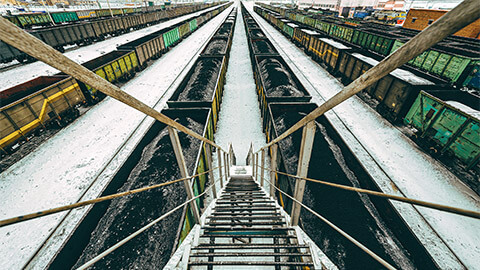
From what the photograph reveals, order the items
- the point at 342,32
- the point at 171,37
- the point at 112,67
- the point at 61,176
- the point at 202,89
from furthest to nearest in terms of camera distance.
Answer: the point at 342,32 < the point at 171,37 < the point at 112,67 < the point at 202,89 < the point at 61,176

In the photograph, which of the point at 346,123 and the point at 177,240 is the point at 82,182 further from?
the point at 346,123

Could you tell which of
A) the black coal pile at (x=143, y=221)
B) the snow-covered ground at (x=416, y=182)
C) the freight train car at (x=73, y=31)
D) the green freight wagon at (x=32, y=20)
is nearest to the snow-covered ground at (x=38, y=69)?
the freight train car at (x=73, y=31)

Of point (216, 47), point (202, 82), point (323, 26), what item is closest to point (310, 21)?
point (323, 26)

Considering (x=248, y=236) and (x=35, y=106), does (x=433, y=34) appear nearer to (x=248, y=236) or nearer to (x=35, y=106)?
(x=248, y=236)

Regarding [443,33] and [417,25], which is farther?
[417,25]

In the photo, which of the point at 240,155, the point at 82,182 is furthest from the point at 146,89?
the point at 240,155

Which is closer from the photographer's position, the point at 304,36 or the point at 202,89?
the point at 202,89

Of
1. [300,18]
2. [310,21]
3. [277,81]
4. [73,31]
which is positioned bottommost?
[277,81]
